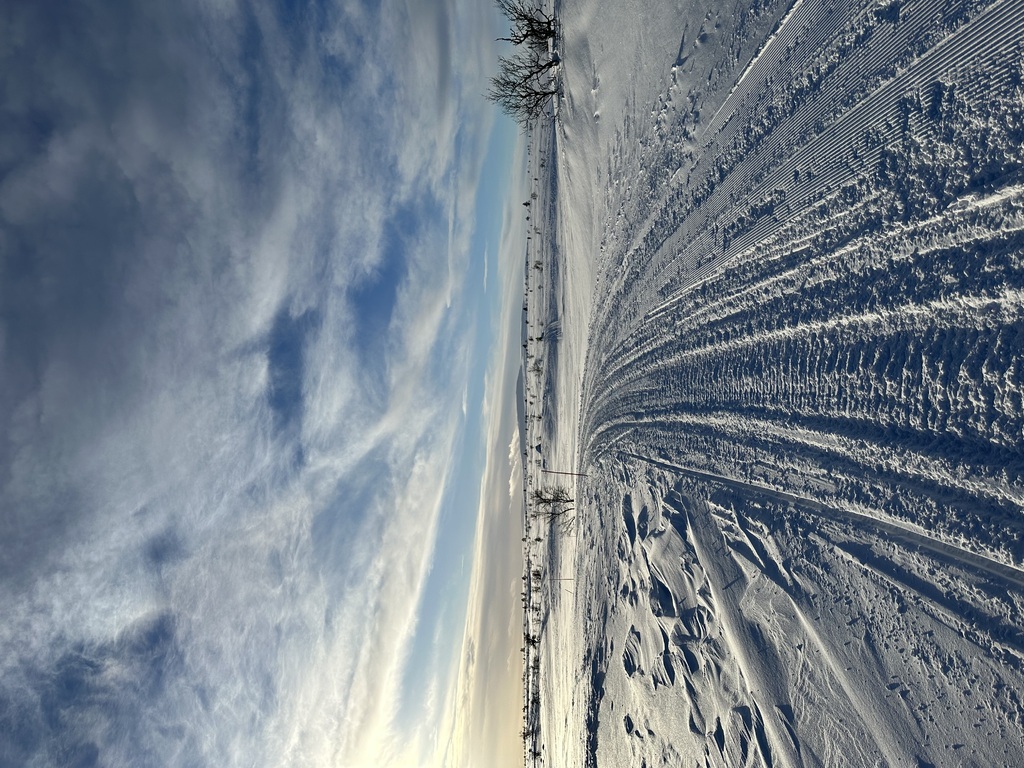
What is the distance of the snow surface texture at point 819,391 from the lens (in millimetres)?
3646

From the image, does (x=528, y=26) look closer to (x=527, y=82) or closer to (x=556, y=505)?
(x=527, y=82)

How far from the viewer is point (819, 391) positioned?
4727mm

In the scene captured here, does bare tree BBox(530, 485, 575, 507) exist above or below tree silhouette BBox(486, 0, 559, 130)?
below

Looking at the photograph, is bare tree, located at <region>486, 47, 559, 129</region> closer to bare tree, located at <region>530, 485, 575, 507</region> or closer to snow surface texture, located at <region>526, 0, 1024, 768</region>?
snow surface texture, located at <region>526, 0, 1024, 768</region>

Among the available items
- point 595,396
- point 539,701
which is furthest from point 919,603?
point 539,701

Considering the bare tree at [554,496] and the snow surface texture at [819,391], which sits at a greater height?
the snow surface texture at [819,391]

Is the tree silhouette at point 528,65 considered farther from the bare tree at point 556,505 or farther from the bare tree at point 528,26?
the bare tree at point 556,505

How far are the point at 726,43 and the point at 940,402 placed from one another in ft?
17.2

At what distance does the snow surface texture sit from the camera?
3.65m

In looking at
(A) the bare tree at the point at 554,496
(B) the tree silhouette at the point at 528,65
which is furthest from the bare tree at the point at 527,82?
(A) the bare tree at the point at 554,496

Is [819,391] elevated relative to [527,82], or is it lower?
lower

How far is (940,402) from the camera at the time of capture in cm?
→ 382

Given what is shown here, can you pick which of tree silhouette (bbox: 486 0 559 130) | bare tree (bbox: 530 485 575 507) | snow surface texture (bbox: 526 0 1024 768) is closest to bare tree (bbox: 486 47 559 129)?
tree silhouette (bbox: 486 0 559 130)

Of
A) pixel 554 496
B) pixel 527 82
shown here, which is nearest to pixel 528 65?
pixel 527 82
